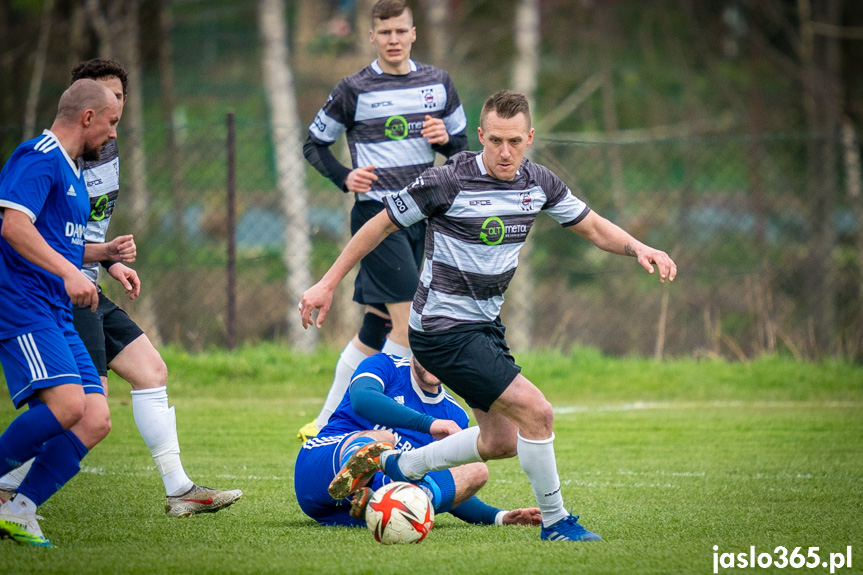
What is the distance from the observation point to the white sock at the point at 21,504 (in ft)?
12.9

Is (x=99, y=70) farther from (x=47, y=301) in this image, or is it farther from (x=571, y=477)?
(x=571, y=477)

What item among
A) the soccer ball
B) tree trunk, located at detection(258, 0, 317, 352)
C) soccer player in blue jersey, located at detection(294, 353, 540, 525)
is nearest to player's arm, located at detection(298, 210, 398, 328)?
soccer player in blue jersey, located at detection(294, 353, 540, 525)

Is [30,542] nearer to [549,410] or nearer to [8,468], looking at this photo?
[8,468]

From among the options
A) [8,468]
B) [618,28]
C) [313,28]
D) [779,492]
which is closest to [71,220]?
[8,468]

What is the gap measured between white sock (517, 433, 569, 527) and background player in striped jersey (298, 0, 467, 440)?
1917 mm

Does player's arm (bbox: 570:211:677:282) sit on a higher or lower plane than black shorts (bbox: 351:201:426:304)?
higher

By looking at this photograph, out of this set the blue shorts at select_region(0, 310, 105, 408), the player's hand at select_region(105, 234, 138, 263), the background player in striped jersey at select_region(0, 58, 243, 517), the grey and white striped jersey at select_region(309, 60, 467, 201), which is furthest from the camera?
the grey and white striped jersey at select_region(309, 60, 467, 201)

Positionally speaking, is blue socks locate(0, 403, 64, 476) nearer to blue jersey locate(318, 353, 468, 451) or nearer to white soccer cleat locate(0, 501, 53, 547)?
white soccer cleat locate(0, 501, 53, 547)

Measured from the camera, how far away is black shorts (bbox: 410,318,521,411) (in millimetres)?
4252

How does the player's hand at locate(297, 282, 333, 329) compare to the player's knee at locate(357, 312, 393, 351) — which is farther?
the player's knee at locate(357, 312, 393, 351)

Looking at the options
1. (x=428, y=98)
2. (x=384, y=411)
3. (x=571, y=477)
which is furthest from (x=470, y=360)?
(x=428, y=98)

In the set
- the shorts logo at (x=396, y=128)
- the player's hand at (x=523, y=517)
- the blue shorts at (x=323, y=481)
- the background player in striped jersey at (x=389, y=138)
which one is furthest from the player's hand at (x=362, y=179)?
the player's hand at (x=523, y=517)

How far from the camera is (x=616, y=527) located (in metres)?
4.45

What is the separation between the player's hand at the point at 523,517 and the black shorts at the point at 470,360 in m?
0.59
